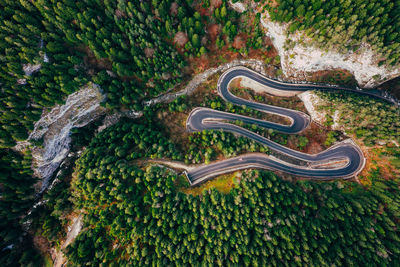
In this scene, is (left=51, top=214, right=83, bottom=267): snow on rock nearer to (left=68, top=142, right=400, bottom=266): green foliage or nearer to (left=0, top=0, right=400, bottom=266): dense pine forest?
(left=0, top=0, right=400, bottom=266): dense pine forest

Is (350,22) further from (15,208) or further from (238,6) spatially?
(15,208)

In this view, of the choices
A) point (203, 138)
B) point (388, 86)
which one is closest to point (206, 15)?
point (203, 138)

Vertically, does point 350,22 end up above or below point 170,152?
above

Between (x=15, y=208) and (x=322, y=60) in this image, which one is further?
(x=322, y=60)

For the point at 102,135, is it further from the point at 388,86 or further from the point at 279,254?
the point at 388,86

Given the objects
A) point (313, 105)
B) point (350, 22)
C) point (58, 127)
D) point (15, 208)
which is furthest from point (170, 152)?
point (350, 22)

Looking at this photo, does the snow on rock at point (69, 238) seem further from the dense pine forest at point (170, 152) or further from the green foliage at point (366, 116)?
the green foliage at point (366, 116)

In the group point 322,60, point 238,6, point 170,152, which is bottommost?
point 170,152

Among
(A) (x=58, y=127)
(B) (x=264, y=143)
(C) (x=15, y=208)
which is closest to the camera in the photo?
(C) (x=15, y=208)
